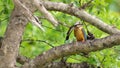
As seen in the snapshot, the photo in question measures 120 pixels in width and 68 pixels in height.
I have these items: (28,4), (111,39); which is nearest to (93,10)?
(28,4)

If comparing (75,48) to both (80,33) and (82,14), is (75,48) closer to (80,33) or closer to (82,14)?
(80,33)

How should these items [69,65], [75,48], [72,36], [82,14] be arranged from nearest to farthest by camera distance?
1. [75,48]
2. [82,14]
3. [69,65]
4. [72,36]

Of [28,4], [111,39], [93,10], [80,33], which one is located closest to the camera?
[111,39]

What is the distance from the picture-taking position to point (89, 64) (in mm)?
3646

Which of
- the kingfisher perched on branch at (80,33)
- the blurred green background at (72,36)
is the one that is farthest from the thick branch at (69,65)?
the kingfisher perched on branch at (80,33)

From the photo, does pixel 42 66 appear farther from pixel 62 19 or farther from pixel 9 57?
pixel 62 19

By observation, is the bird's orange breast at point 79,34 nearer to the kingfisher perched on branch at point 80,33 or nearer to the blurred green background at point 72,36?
the kingfisher perched on branch at point 80,33

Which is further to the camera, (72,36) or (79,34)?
(72,36)

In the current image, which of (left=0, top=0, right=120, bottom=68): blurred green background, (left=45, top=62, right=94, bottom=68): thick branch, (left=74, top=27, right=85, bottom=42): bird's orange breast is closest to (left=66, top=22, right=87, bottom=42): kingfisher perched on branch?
(left=74, top=27, right=85, bottom=42): bird's orange breast

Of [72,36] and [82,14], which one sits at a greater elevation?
[82,14]

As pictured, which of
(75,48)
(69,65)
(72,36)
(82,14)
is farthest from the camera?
(72,36)

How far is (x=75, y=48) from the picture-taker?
313 cm

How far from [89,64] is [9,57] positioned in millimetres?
759

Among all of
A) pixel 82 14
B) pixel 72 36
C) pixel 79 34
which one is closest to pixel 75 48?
pixel 79 34
